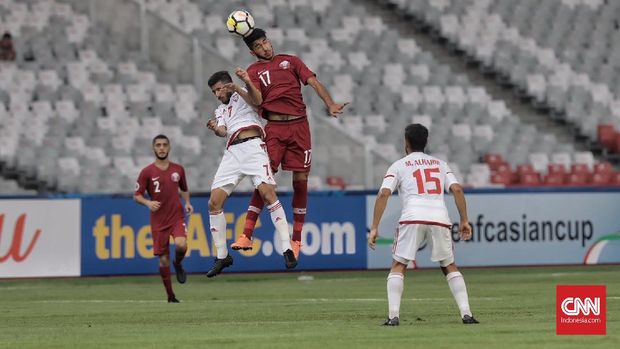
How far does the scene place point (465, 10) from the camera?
122 feet

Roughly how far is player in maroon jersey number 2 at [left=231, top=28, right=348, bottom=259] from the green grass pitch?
1217 mm

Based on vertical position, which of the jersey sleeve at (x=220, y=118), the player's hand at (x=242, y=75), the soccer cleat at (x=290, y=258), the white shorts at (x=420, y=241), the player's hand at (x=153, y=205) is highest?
the player's hand at (x=242, y=75)

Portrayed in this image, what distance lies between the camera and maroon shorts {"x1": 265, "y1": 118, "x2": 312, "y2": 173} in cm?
1622

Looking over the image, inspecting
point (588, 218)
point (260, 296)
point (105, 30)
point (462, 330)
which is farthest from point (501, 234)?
point (462, 330)

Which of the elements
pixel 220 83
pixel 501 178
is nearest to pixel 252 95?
pixel 220 83

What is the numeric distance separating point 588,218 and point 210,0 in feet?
38.7

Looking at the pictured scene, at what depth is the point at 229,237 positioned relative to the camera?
83.4 feet

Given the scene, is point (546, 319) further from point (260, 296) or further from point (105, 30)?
point (105, 30)

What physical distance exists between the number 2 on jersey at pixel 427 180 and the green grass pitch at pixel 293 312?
1.32 meters

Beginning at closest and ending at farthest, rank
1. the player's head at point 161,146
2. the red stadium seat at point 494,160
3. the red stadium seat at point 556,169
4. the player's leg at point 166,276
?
the player's leg at point 166,276 → the player's head at point 161,146 → the red stadium seat at point 556,169 → the red stadium seat at point 494,160

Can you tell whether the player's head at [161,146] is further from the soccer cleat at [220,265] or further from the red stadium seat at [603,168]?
the red stadium seat at [603,168]

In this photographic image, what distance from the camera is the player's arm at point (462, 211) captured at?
13844 mm

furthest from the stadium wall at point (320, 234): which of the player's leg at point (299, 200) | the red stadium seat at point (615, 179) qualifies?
the player's leg at point (299, 200)

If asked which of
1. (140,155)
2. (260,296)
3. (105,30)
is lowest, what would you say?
(260,296)
